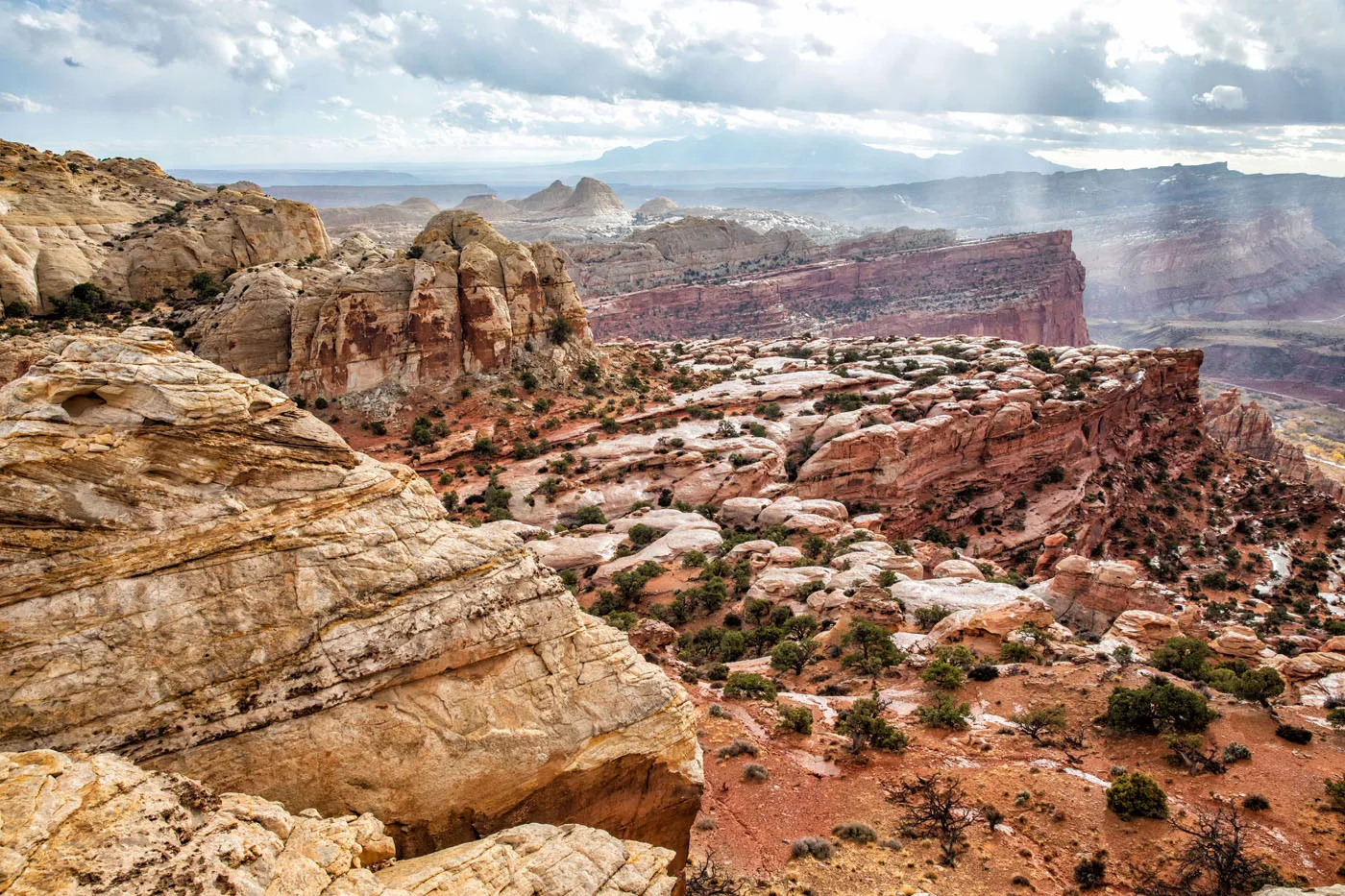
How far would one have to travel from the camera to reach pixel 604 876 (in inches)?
372

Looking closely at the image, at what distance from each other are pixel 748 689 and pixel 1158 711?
1207 centimetres

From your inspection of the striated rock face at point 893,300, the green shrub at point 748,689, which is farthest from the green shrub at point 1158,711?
the striated rock face at point 893,300

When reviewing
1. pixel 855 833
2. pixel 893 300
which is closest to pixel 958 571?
pixel 855 833

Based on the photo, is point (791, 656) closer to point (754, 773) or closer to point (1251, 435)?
point (754, 773)

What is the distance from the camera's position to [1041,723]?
20.6 meters

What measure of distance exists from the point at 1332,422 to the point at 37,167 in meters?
202

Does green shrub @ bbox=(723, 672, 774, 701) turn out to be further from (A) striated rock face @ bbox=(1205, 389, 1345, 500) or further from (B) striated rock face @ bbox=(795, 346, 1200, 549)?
(A) striated rock face @ bbox=(1205, 389, 1345, 500)

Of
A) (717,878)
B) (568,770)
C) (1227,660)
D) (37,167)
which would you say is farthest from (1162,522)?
(37,167)

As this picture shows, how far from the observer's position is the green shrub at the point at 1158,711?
1931 centimetres

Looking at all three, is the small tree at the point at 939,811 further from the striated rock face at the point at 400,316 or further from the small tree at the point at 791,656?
the striated rock face at the point at 400,316

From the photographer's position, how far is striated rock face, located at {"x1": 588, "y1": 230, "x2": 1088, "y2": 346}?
13275 centimetres

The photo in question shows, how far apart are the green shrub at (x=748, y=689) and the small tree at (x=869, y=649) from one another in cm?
427

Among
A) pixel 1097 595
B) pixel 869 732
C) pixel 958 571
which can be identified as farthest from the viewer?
pixel 958 571

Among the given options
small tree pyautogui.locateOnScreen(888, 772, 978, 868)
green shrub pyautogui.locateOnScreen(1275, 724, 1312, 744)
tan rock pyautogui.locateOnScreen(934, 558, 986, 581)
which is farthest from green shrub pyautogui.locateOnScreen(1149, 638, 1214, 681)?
small tree pyautogui.locateOnScreen(888, 772, 978, 868)
